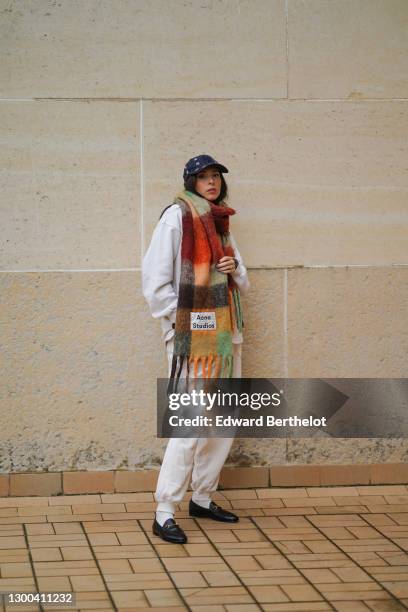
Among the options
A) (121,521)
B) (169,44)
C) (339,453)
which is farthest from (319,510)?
(169,44)

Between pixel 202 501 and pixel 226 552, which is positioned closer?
pixel 226 552

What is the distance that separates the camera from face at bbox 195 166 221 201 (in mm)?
5680

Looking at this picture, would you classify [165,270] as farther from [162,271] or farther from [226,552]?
[226,552]

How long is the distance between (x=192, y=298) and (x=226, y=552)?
1.30 meters

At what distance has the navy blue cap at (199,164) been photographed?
18.5ft

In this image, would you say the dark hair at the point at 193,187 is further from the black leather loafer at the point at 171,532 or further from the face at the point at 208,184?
the black leather loafer at the point at 171,532

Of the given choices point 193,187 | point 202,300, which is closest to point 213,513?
point 202,300

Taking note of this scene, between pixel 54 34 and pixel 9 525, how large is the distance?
109 inches

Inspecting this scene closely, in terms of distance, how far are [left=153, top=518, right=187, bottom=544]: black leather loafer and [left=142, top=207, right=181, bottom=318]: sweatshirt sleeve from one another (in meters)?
1.07

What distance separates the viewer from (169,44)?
240 inches

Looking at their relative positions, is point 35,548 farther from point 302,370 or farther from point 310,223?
point 310,223

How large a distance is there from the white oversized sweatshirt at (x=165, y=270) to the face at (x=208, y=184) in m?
0.20

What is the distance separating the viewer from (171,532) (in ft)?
17.4

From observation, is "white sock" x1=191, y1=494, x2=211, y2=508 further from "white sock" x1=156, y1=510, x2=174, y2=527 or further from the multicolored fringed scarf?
the multicolored fringed scarf
